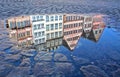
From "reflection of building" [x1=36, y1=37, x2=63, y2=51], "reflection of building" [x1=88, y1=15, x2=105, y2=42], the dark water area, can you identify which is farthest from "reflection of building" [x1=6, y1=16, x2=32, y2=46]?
"reflection of building" [x1=88, y1=15, x2=105, y2=42]

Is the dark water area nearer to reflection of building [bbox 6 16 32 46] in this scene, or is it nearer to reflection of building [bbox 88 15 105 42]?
reflection of building [bbox 88 15 105 42]

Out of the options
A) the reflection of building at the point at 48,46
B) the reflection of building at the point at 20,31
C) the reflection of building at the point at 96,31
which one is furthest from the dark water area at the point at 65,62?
the reflection of building at the point at 20,31

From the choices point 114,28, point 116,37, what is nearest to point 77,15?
point 114,28

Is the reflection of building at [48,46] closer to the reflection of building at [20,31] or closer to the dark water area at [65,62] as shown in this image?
the dark water area at [65,62]

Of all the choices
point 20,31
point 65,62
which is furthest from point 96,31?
point 65,62

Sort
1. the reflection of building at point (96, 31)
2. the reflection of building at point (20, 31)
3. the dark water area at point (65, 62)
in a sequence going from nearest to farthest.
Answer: the dark water area at point (65, 62), the reflection of building at point (20, 31), the reflection of building at point (96, 31)

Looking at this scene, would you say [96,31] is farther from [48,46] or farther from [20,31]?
[20,31]

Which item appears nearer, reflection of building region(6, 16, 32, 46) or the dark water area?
the dark water area

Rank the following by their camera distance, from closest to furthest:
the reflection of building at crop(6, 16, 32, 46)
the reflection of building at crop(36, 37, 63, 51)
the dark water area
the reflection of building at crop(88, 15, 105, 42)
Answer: the dark water area → the reflection of building at crop(36, 37, 63, 51) → the reflection of building at crop(6, 16, 32, 46) → the reflection of building at crop(88, 15, 105, 42)

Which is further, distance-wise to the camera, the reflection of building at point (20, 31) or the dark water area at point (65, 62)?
the reflection of building at point (20, 31)
